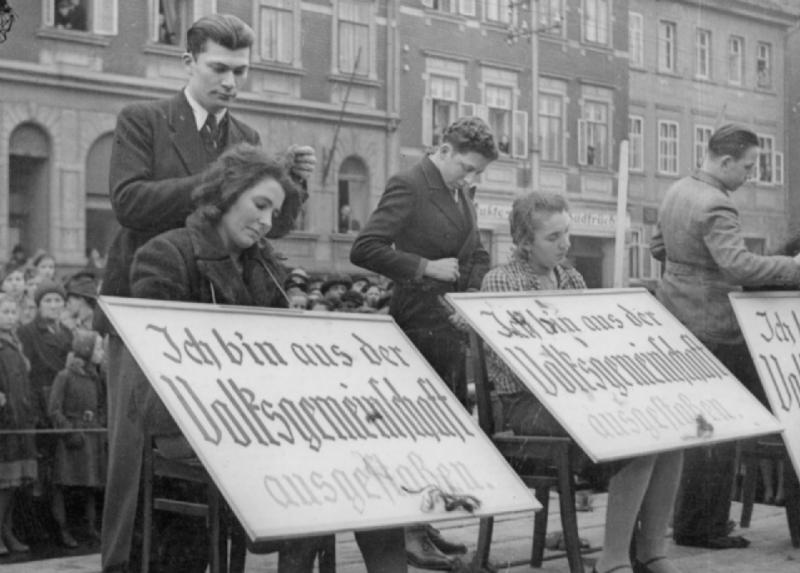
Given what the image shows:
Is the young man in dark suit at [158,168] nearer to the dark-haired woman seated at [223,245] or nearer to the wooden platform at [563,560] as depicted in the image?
the dark-haired woman seated at [223,245]

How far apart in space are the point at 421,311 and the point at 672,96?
11750mm

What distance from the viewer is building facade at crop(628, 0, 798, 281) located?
15.3 metres

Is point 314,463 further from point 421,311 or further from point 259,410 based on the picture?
point 421,311

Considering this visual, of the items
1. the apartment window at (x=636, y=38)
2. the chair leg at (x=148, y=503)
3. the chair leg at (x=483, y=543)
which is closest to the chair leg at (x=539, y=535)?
the chair leg at (x=483, y=543)

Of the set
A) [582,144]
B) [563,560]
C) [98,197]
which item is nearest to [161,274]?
[563,560]

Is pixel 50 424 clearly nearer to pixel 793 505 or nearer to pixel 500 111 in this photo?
pixel 793 505

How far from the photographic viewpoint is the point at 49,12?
14.8 metres

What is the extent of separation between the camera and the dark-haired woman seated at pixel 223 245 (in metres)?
Result: 4.18

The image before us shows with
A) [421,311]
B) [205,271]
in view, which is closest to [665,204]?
[421,311]

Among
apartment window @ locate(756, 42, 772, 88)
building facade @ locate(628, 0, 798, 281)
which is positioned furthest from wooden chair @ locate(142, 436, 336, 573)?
apartment window @ locate(756, 42, 772, 88)

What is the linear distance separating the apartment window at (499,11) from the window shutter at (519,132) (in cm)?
114

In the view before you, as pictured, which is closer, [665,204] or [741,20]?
[665,204]

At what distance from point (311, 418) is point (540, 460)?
4.83ft

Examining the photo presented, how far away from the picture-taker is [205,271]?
4219 millimetres
